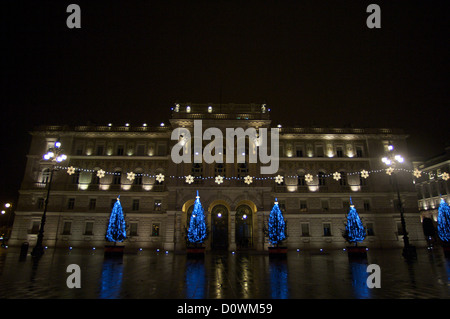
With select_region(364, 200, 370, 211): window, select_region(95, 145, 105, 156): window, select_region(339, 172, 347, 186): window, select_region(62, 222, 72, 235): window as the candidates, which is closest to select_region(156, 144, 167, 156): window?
select_region(95, 145, 105, 156): window

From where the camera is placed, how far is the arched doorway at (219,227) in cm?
3356

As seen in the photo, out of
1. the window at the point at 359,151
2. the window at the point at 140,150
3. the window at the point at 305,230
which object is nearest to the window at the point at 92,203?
the window at the point at 140,150

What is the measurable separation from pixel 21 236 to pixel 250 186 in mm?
30389

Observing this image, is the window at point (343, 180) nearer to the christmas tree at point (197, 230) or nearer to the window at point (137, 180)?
the christmas tree at point (197, 230)

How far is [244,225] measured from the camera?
1385 inches

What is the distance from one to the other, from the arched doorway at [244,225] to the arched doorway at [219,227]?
1603mm

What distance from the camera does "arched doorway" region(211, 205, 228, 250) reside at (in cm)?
3356

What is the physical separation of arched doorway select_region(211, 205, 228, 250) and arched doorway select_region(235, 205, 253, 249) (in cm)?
160

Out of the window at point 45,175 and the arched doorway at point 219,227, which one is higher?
the window at point 45,175

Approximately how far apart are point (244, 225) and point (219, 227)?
131 inches

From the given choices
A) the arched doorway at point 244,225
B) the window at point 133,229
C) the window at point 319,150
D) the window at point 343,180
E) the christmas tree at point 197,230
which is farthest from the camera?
the window at point 319,150

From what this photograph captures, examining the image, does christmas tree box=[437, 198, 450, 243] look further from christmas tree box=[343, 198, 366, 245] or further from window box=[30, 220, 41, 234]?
window box=[30, 220, 41, 234]
